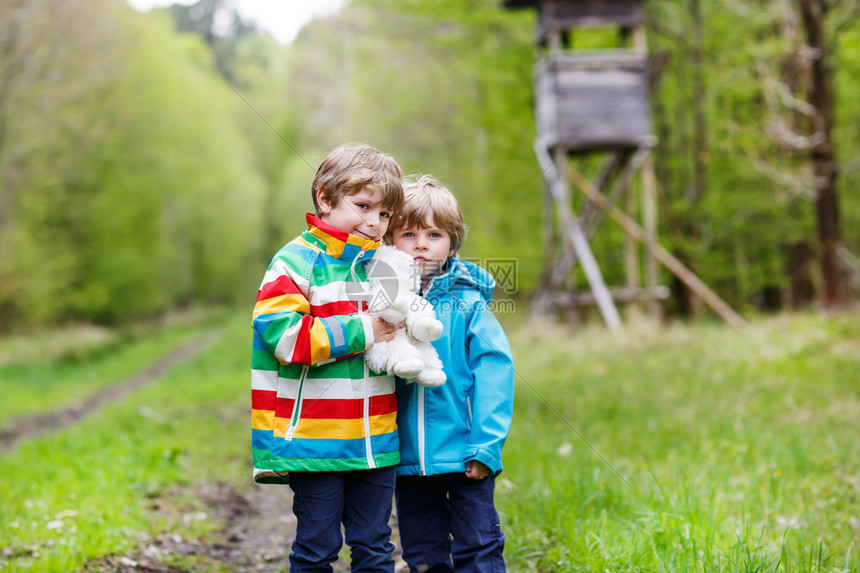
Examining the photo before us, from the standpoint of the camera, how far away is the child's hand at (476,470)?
8.15 ft

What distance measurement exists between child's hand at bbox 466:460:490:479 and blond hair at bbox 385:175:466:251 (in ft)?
2.83

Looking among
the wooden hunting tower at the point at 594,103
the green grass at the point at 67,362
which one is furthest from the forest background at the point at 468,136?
the wooden hunting tower at the point at 594,103

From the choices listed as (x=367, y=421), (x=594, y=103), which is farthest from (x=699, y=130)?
(x=367, y=421)

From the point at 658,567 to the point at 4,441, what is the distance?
23.5 feet

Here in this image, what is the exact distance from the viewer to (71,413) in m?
9.12

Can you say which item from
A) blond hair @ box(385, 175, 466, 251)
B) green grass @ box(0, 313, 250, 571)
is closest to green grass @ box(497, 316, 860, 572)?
blond hair @ box(385, 175, 466, 251)

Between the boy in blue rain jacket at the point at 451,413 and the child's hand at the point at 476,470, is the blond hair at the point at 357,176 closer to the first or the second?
the boy in blue rain jacket at the point at 451,413

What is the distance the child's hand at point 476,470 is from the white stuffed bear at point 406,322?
0.32 metres

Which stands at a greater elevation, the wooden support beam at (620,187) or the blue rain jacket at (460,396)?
the wooden support beam at (620,187)

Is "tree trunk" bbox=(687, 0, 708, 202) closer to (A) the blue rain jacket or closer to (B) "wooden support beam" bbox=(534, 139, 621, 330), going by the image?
(B) "wooden support beam" bbox=(534, 139, 621, 330)

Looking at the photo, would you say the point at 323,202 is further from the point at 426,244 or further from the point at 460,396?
the point at 460,396

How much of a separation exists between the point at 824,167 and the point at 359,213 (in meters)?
8.31

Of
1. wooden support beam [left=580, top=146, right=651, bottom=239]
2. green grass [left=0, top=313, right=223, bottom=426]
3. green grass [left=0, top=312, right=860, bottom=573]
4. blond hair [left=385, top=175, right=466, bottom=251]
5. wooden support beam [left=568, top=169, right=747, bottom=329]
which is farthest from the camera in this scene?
green grass [left=0, top=313, right=223, bottom=426]

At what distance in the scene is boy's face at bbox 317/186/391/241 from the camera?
2.45 m
